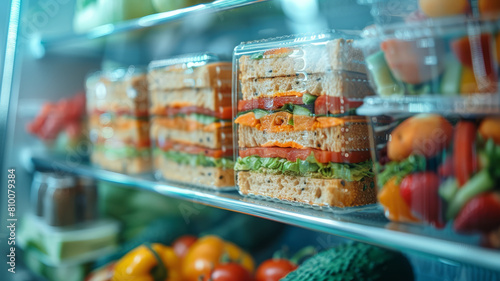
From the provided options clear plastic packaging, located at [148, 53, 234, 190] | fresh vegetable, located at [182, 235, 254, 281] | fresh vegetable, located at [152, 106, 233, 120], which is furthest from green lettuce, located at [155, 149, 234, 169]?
fresh vegetable, located at [182, 235, 254, 281]

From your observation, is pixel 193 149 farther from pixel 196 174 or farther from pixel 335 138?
pixel 335 138

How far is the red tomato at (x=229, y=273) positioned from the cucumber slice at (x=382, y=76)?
2.29ft

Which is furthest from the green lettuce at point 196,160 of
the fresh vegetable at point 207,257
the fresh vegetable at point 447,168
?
the fresh vegetable at point 447,168

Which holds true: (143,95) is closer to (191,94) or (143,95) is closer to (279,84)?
(191,94)

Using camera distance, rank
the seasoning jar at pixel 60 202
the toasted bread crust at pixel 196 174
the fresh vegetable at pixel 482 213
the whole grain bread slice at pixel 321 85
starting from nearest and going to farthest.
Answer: the fresh vegetable at pixel 482 213 → the whole grain bread slice at pixel 321 85 → the toasted bread crust at pixel 196 174 → the seasoning jar at pixel 60 202

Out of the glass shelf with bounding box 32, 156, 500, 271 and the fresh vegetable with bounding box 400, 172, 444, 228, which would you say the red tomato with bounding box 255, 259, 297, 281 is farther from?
the fresh vegetable with bounding box 400, 172, 444, 228

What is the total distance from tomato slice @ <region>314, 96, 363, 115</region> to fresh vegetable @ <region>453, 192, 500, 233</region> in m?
0.28

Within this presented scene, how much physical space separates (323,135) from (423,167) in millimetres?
229

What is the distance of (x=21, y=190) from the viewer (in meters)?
1.84

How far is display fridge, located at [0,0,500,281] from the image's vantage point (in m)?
0.58

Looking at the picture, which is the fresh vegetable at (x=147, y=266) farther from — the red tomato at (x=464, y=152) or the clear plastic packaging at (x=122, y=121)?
the red tomato at (x=464, y=152)

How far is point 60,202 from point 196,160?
72 cm

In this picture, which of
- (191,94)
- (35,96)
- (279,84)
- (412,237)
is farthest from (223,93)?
(35,96)

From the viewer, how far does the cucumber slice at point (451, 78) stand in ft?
1.89
